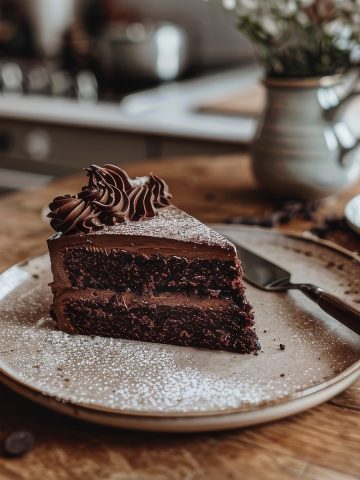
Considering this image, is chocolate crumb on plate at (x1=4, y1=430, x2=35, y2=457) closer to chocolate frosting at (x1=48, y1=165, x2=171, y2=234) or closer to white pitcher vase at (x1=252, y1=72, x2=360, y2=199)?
chocolate frosting at (x1=48, y1=165, x2=171, y2=234)

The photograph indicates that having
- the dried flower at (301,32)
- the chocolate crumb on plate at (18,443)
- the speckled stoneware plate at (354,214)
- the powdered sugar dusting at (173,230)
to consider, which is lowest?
the chocolate crumb on plate at (18,443)

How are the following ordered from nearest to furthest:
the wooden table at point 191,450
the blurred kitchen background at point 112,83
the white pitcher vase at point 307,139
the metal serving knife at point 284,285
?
the wooden table at point 191,450 → the metal serving knife at point 284,285 → the white pitcher vase at point 307,139 → the blurred kitchen background at point 112,83

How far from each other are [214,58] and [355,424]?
3047 mm

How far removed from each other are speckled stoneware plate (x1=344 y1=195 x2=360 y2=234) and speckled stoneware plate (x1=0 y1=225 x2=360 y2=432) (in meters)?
0.08

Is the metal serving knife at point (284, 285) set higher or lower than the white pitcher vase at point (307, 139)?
lower

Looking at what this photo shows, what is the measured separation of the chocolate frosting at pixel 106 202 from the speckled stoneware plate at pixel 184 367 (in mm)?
165

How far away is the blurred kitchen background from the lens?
251 centimetres

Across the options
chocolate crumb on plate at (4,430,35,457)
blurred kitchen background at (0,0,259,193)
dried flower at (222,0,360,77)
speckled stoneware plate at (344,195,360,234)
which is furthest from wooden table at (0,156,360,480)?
blurred kitchen background at (0,0,259,193)

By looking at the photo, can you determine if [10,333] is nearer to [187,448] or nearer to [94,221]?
[94,221]

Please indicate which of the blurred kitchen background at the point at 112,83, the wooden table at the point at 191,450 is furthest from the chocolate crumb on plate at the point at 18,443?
the blurred kitchen background at the point at 112,83

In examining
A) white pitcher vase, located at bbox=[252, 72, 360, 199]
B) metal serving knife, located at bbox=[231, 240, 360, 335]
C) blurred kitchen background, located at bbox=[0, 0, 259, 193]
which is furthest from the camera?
blurred kitchen background, located at bbox=[0, 0, 259, 193]

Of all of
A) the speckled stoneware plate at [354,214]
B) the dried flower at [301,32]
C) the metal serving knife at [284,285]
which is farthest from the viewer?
the dried flower at [301,32]

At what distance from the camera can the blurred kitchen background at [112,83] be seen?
8.24 feet

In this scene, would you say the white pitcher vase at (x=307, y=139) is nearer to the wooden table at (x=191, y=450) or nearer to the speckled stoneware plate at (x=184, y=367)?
the speckled stoneware plate at (x=184, y=367)
